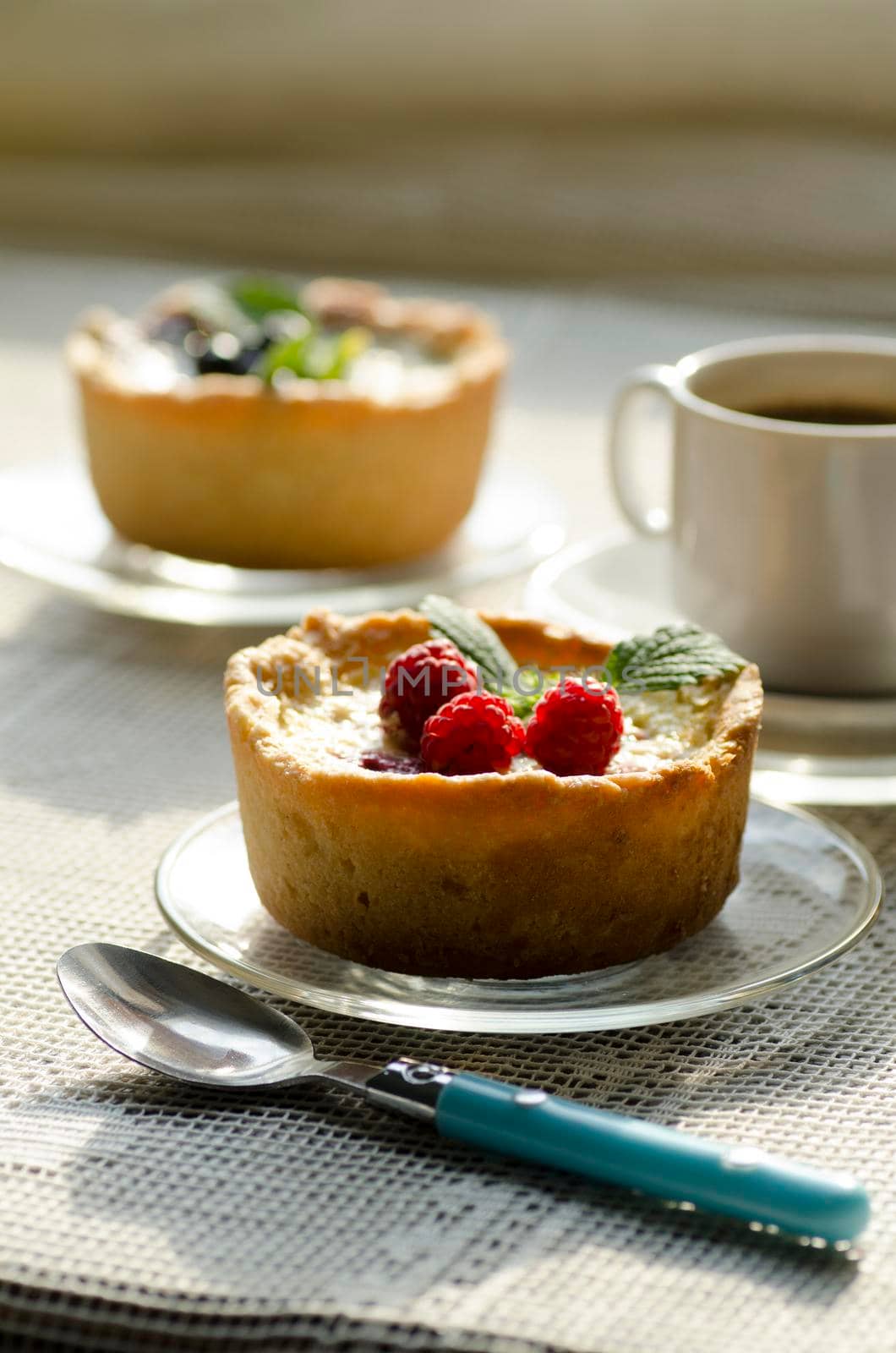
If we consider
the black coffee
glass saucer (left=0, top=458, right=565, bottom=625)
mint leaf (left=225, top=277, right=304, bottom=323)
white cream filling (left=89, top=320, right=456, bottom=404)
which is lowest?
glass saucer (left=0, top=458, right=565, bottom=625)

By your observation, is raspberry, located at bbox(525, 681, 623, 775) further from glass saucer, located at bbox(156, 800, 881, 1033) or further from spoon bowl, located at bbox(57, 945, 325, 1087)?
spoon bowl, located at bbox(57, 945, 325, 1087)

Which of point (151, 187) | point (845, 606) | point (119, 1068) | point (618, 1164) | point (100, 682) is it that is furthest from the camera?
point (151, 187)

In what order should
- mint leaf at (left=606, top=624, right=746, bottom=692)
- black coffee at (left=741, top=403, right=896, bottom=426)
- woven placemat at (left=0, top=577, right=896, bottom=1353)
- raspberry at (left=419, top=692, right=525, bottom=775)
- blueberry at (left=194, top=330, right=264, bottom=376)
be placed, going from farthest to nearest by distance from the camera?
blueberry at (left=194, top=330, right=264, bottom=376) → black coffee at (left=741, top=403, right=896, bottom=426) → mint leaf at (left=606, top=624, right=746, bottom=692) → raspberry at (left=419, top=692, right=525, bottom=775) → woven placemat at (left=0, top=577, right=896, bottom=1353)

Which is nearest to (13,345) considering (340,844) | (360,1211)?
(340,844)

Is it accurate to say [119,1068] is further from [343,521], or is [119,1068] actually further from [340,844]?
[343,521]

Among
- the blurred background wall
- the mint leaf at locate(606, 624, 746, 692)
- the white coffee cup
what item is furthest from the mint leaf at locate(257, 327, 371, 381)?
the blurred background wall

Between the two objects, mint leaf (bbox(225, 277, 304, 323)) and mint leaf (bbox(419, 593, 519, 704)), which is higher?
mint leaf (bbox(225, 277, 304, 323))
